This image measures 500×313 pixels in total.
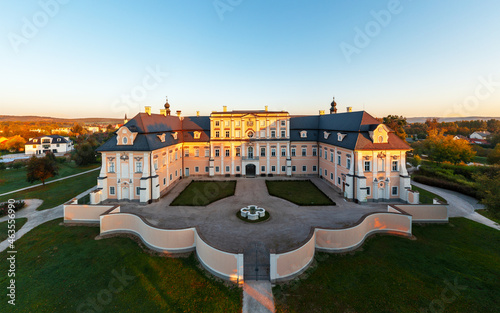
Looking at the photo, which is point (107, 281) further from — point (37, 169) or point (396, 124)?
point (396, 124)

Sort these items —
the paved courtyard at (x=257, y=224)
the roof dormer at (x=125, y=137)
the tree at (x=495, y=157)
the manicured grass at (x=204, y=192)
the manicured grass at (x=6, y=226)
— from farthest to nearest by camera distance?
the tree at (x=495, y=157)
the manicured grass at (x=204, y=192)
the roof dormer at (x=125, y=137)
the manicured grass at (x=6, y=226)
the paved courtyard at (x=257, y=224)

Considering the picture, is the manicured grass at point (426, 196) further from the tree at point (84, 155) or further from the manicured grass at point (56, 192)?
the tree at point (84, 155)

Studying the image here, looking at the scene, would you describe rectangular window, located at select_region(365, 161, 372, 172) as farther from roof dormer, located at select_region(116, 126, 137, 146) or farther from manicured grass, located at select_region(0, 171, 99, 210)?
manicured grass, located at select_region(0, 171, 99, 210)

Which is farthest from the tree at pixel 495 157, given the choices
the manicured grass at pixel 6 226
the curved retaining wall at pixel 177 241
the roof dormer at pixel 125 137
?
the manicured grass at pixel 6 226

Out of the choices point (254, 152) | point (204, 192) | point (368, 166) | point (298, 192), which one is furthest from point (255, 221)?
point (254, 152)

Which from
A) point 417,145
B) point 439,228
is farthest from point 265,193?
point 417,145

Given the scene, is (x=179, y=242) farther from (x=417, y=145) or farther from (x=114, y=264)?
(x=417, y=145)
